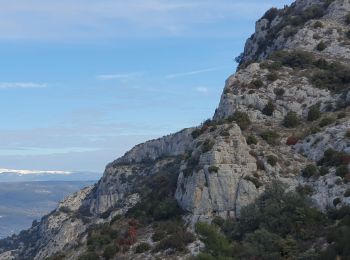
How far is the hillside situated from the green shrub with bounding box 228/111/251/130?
0.14 meters

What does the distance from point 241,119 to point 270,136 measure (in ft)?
14.3

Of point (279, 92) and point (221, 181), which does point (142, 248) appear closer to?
point (221, 181)

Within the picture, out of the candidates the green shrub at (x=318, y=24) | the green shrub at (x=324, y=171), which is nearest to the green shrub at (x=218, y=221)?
the green shrub at (x=324, y=171)

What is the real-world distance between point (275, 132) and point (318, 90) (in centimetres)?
898

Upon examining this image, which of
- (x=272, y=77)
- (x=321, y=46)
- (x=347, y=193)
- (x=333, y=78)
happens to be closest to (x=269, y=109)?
(x=272, y=77)

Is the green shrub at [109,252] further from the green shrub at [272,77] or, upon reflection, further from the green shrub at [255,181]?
the green shrub at [272,77]

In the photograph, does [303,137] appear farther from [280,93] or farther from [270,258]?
[270,258]

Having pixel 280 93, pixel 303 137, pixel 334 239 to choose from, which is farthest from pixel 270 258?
pixel 280 93

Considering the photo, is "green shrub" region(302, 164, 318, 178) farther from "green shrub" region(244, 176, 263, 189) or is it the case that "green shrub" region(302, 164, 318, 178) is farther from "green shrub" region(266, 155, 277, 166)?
"green shrub" region(244, 176, 263, 189)

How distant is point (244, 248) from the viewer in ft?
117

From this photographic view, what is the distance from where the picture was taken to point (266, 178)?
45844 millimetres

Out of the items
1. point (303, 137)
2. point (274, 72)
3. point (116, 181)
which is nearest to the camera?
point (303, 137)

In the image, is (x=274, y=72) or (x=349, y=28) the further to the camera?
(x=349, y=28)

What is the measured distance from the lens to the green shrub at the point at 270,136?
50938mm
